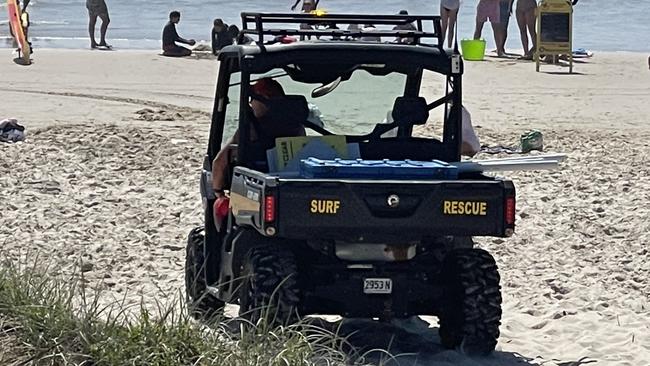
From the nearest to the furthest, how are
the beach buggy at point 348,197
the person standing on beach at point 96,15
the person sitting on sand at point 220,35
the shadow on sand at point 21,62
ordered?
the beach buggy at point 348,197 < the person sitting on sand at point 220,35 < the shadow on sand at point 21,62 < the person standing on beach at point 96,15

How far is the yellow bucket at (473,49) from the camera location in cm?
2520

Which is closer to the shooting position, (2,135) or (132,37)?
(2,135)

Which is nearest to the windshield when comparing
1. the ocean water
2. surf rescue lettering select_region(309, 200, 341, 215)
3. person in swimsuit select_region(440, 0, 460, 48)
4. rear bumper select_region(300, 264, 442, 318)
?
rear bumper select_region(300, 264, 442, 318)

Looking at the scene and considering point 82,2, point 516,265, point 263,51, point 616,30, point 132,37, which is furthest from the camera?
point 82,2

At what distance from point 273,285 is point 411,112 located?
144cm

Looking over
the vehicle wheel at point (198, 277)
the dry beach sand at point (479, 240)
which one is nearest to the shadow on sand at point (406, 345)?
the dry beach sand at point (479, 240)

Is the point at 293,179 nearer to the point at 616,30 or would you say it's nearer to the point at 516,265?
the point at 516,265

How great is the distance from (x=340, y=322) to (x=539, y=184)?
5.29 meters

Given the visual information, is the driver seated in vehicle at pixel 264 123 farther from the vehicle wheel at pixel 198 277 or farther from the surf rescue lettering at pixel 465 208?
the surf rescue lettering at pixel 465 208

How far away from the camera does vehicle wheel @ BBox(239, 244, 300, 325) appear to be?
669cm

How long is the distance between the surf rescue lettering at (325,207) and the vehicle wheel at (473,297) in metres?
0.90

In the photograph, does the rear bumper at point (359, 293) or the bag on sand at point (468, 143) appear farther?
the bag on sand at point (468, 143)

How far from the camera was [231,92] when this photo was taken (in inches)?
300

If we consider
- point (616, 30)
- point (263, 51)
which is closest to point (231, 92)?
point (263, 51)
